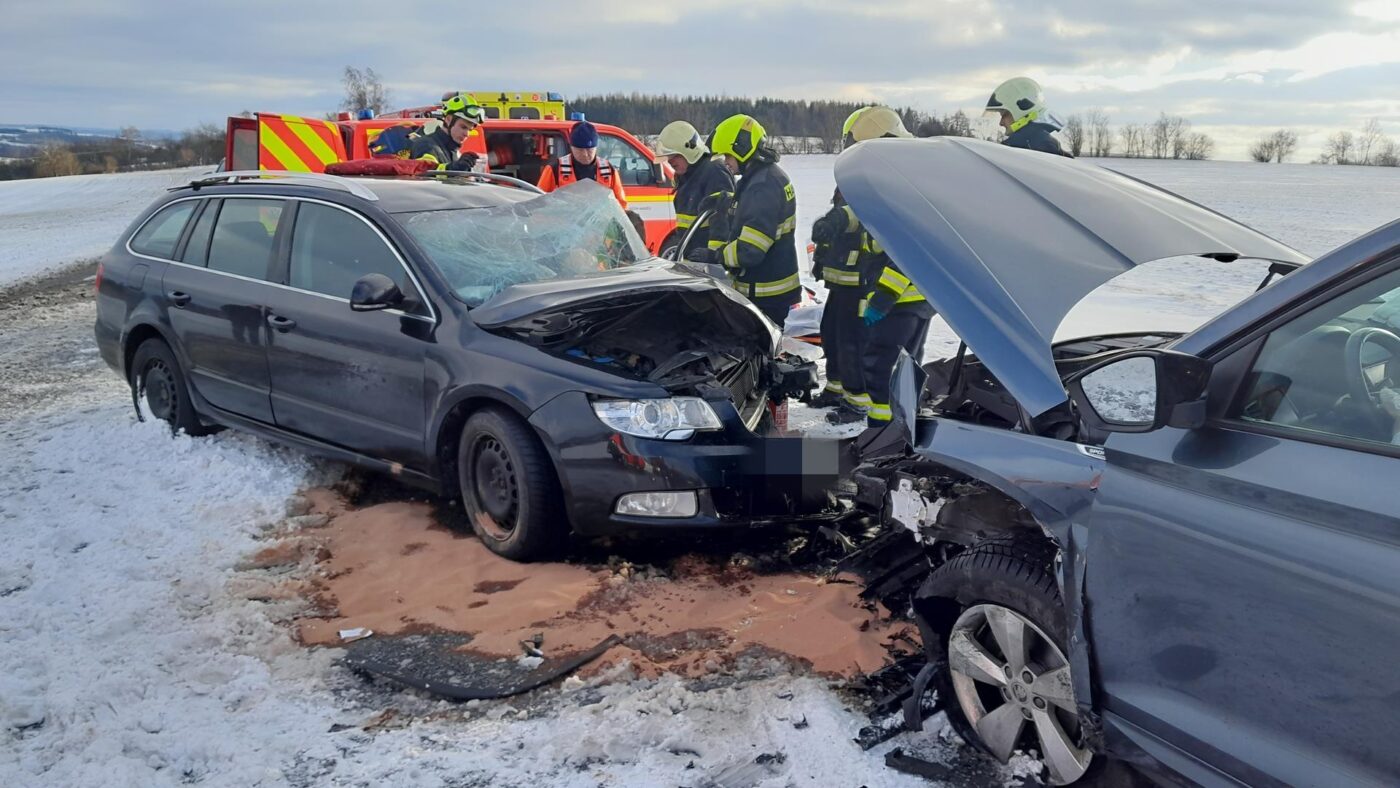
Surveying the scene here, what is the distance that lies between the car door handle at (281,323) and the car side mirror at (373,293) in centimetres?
73

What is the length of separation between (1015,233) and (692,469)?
172 centimetres

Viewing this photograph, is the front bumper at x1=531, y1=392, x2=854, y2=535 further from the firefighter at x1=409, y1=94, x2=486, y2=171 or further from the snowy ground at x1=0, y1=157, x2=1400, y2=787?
the firefighter at x1=409, y1=94, x2=486, y2=171

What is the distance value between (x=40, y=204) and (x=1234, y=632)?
118ft

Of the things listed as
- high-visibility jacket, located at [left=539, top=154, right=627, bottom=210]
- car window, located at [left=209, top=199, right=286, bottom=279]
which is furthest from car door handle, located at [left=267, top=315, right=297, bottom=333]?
high-visibility jacket, located at [left=539, top=154, right=627, bottom=210]

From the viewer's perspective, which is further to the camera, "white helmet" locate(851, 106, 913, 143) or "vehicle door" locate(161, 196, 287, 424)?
"white helmet" locate(851, 106, 913, 143)

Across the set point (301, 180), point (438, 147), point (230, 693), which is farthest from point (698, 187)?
point (230, 693)

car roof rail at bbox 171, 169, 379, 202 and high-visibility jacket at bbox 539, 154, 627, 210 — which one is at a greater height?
high-visibility jacket at bbox 539, 154, 627, 210

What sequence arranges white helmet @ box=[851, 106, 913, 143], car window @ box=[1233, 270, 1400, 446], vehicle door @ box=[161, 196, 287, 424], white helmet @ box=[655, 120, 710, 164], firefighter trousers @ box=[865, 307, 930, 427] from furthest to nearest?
white helmet @ box=[655, 120, 710, 164], white helmet @ box=[851, 106, 913, 143], firefighter trousers @ box=[865, 307, 930, 427], vehicle door @ box=[161, 196, 287, 424], car window @ box=[1233, 270, 1400, 446]

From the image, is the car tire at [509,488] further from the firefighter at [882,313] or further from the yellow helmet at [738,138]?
the yellow helmet at [738,138]

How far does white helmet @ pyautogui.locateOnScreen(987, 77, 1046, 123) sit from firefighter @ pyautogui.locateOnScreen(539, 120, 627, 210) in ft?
12.2

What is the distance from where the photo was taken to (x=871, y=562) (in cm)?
350

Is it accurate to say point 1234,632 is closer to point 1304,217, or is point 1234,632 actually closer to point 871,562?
point 871,562

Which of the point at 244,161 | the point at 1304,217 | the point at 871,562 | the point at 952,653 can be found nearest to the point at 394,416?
the point at 871,562

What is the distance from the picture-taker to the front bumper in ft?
12.9
